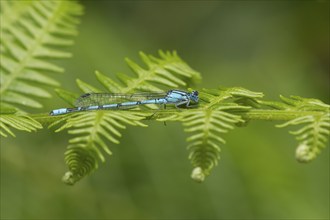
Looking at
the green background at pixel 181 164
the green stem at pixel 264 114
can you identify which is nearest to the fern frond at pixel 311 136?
the green stem at pixel 264 114

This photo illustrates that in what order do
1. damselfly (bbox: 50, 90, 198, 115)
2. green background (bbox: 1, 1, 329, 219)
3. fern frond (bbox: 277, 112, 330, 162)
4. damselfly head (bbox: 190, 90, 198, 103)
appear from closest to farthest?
fern frond (bbox: 277, 112, 330, 162) < damselfly head (bbox: 190, 90, 198, 103) < damselfly (bbox: 50, 90, 198, 115) < green background (bbox: 1, 1, 329, 219)

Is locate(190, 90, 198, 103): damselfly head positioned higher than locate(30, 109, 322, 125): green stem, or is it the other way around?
locate(190, 90, 198, 103): damselfly head

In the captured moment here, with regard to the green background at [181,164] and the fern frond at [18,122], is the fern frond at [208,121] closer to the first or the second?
the fern frond at [18,122]

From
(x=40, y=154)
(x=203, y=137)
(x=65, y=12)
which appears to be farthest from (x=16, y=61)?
(x=203, y=137)

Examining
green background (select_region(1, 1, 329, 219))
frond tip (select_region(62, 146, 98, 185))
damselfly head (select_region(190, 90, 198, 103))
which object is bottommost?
frond tip (select_region(62, 146, 98, 185))

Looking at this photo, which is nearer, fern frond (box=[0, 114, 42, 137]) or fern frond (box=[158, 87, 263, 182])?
fern frond (box=[158, 87, 263, 182])

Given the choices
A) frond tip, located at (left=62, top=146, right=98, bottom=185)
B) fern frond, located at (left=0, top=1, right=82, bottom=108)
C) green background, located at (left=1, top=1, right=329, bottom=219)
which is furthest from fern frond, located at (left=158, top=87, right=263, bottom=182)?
green background, located at (left=1, top=1, right=329, bottom=219)

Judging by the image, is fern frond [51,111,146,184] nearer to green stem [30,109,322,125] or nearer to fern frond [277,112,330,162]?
green stem [30,109,322,125]

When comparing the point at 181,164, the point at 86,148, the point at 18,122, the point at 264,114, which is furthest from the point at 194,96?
the point at 181,164
